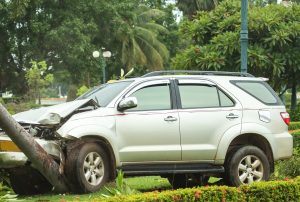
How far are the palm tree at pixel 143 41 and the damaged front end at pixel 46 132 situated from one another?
34.5 metres

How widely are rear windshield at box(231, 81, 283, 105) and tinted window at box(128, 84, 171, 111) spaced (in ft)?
3.96

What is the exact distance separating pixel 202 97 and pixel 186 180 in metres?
1.40

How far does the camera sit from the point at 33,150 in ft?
24.6

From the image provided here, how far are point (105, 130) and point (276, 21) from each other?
14521 millimetres

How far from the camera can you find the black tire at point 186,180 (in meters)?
9.50

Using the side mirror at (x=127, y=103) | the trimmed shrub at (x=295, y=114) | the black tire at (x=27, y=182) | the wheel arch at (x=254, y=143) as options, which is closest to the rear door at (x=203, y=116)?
the wheel arch at (x=254, y=143)

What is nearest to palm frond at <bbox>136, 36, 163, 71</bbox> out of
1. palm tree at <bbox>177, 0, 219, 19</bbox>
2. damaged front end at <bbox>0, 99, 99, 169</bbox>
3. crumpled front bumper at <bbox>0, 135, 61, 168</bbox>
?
palm tree at <bbox>177, 0, 219, 19</bbox>

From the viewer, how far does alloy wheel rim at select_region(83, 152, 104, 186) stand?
26.3 ft

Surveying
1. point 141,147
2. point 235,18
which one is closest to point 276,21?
point 235,18

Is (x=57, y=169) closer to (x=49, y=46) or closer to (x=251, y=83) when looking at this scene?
(x=251, y=83)

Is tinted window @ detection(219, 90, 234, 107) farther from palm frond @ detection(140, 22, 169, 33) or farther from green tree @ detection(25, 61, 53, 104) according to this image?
palm frond @ detection(140, 22, 169, 33)

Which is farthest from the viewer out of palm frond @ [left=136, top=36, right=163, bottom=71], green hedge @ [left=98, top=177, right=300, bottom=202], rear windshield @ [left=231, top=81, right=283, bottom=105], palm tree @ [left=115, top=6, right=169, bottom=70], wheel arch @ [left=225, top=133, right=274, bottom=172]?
palm frond @ [left=136, top=36, right=163, bottom=71]

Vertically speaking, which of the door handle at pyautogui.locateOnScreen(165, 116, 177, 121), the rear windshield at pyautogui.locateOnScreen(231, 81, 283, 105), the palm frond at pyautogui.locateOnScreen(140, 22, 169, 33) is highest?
the palm frond at pyautogui.locateOnScreen(140, 22, 169, 33)

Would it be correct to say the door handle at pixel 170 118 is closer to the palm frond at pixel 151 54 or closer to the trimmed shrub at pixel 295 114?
the trimmed shrub at pixel 295 114
